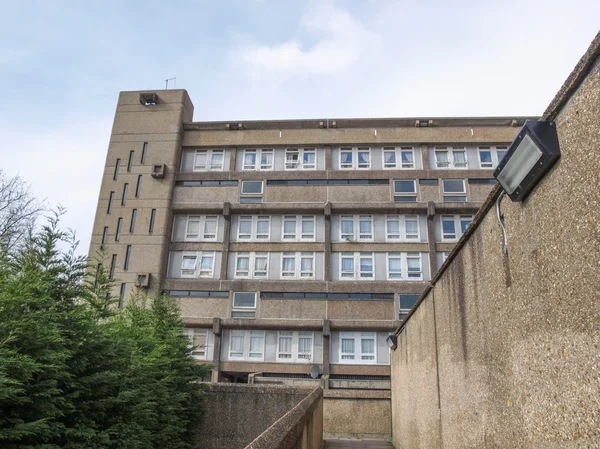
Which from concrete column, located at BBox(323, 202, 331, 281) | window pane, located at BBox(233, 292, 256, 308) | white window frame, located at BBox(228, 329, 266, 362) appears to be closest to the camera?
white window frame, located at BBox(228, 329, 266, 362)

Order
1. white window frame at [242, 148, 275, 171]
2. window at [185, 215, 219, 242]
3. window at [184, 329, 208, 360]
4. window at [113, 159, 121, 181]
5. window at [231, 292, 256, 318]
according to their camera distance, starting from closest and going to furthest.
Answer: window at [184, 329, 208, 360], window at [231, 292, 256, 318], window at [185, 215, 219, 242], window at [113, 159, 121, 181], white window frame at [242, 148, 275, 171]

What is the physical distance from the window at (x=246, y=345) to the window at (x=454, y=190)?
13490 millimetres

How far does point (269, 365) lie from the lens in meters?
23.6

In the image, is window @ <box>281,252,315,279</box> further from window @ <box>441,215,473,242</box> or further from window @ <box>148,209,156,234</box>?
window @ <box>148,209,156,234</box>

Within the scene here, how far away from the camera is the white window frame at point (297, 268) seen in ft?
82.2

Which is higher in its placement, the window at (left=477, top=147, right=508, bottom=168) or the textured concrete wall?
the window at (left=477, top=147, right=508, bottom=168)

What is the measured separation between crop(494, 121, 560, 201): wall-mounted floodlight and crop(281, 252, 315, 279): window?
873 inches

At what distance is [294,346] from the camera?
78.4ft

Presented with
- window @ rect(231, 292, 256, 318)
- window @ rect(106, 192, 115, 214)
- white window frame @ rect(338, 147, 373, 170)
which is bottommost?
window @ rect(231, 292, 256, 318)

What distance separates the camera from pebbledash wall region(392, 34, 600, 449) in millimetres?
2178

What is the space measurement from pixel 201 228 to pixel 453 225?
15148mm

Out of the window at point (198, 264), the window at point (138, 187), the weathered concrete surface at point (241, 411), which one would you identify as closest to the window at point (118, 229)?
the window at point (138, 187)

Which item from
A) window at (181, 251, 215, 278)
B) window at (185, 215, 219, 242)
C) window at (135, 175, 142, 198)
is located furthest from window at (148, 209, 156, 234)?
window at (181, 251, 215, 278)

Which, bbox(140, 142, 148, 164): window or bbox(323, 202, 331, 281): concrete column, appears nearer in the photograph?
bbox(323, 202, 331, 281): concrete column
